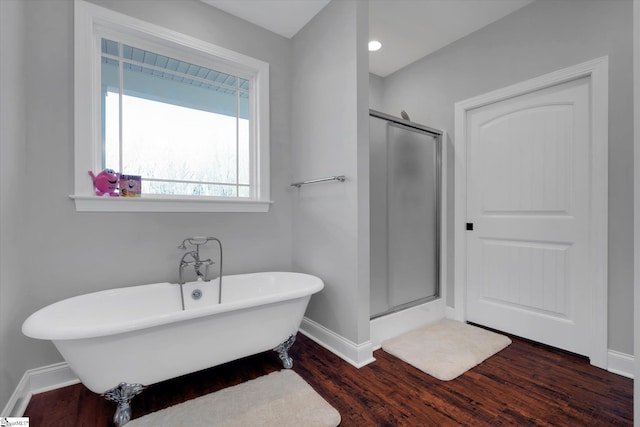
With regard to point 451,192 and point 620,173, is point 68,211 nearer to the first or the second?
point 451,192

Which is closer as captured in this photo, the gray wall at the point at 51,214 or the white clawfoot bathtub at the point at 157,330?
the white clawfoot bathtub at the point at 157,330

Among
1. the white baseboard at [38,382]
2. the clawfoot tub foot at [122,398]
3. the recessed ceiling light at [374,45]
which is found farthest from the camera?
the recessed ceiling light at [374,45]

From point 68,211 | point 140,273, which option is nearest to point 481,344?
point 140,273

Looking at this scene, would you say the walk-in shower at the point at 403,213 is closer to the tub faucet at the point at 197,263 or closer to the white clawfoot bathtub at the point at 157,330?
the white clawfoot bathtub at the point at 157,330

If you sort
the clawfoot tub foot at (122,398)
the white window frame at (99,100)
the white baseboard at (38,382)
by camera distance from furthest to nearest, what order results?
the white window frame at (99,100) → the white baseboard at (38,382) → the clawfoot tub foot at (122,398)

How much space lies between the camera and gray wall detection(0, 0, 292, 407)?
1476 millimetres

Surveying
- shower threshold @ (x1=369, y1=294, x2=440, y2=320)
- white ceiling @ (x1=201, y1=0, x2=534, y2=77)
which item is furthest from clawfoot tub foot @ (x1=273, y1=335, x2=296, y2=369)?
white ceiling @ (x1=201, y1=0, x2=534, y2=77)

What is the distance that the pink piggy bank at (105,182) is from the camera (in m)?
1.84

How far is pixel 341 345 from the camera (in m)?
2.10

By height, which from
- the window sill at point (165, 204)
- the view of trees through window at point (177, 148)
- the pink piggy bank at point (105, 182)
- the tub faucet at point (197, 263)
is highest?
the view of trees through window at point (177, 148)

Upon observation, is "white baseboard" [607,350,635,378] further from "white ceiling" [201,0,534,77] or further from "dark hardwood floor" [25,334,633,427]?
"white ceiling" [201,0,534,77]

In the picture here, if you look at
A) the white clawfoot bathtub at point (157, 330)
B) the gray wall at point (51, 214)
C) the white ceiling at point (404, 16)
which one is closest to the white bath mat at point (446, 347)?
the white clawfoot bathtub at point (157, 330)

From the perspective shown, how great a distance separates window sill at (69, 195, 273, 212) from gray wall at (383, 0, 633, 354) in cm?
188

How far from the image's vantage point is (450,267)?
2.77 meters
